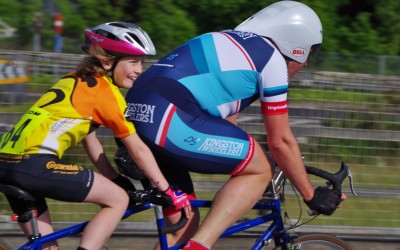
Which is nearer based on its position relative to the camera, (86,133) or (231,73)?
(86,133)

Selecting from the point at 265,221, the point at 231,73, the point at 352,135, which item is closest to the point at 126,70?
the point at 231,73

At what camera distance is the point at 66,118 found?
164 inches

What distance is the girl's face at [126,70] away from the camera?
171 inches

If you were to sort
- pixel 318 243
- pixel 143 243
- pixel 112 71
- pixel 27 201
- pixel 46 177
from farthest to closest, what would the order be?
pixel 143 243
pixel 318 243
pixel 112 71
pixel 27 201
pixel 46 177

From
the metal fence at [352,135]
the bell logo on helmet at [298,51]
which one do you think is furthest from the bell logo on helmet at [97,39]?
the metal fence at [352,135]

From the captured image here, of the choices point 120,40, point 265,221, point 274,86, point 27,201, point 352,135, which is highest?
point 120,40

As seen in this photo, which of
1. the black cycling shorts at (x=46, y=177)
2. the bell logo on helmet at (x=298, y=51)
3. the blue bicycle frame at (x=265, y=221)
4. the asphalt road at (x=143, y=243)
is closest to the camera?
the black cycling shorts at (x=46, y=177)

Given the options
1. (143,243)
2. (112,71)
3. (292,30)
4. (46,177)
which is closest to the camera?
(46,177)

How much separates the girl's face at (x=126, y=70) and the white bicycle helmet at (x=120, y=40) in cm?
5

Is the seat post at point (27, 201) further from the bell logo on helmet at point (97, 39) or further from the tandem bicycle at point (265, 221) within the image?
the bell logo on helmet at point (97, 39)

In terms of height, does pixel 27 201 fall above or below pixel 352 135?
above

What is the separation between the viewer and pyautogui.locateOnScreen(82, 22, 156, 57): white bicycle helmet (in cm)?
429

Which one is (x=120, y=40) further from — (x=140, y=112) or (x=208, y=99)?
(x=208, y=99)

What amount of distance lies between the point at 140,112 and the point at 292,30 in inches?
34.8
